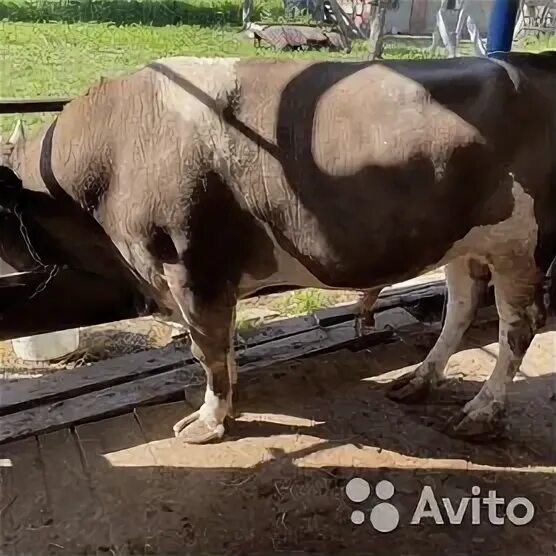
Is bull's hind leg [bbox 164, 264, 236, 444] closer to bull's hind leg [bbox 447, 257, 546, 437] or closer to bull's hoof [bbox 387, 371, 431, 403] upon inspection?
bull's hoof [bbox 387, 371, 431, 403]

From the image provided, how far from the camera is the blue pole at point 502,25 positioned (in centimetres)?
292

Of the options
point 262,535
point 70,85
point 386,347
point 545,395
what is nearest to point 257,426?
point 262,535

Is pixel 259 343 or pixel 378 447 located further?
pixel 259 343

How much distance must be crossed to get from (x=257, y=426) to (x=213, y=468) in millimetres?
272

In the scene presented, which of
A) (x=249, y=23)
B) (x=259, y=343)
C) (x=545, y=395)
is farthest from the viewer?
(x=259, y=343)

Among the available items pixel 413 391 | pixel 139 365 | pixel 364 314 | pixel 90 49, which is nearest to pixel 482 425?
pixel 413 391

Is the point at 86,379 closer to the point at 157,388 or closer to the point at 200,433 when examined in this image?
the point at 157,388

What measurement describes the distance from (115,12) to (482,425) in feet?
5.80

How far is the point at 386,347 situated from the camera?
3.27 m

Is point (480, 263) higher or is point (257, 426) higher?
point (480, 263)

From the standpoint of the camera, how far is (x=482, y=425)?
268 centimetres

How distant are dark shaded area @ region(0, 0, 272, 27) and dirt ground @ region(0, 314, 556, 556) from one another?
127cm

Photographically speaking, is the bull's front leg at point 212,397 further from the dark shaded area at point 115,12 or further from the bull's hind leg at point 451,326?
the dark shaded area at point 115,12

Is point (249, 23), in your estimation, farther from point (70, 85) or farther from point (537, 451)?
point (537, 451)
